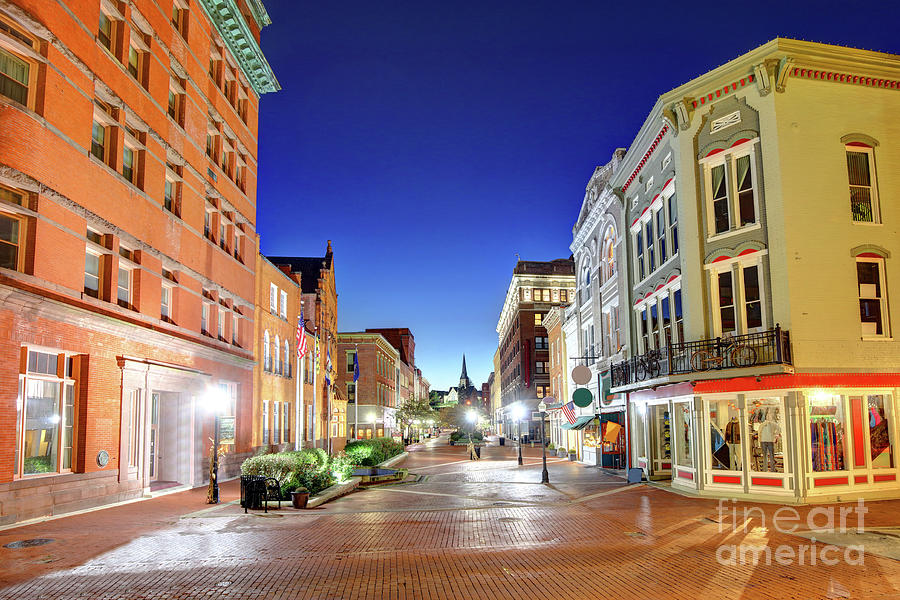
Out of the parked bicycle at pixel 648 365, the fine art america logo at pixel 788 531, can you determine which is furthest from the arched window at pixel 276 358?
the fine art america logo at pixel 788 531

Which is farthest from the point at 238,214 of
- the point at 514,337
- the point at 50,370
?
the point at 514,337

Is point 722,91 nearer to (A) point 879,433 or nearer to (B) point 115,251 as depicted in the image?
(A) point 879,433

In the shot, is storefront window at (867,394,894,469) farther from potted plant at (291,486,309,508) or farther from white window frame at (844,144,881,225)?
potted plant at (291,486,309,508)

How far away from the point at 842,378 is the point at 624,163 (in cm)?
1332

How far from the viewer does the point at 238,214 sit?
33.5 metres

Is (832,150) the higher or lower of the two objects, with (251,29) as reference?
lower

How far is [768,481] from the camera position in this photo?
19.0 metres

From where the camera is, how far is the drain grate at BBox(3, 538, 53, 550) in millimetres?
12891

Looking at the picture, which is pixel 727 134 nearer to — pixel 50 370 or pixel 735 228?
pixel 735 228

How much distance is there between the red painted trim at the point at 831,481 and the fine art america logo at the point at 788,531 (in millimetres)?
711

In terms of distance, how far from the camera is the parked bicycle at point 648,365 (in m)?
23.3

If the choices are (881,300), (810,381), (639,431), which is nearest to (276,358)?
(639,431)

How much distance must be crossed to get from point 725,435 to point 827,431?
2.70 metres

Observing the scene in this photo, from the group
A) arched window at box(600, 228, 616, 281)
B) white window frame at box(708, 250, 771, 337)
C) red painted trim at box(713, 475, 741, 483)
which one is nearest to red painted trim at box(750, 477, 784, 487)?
red painted trim at box(713, 475, 741, 483)
